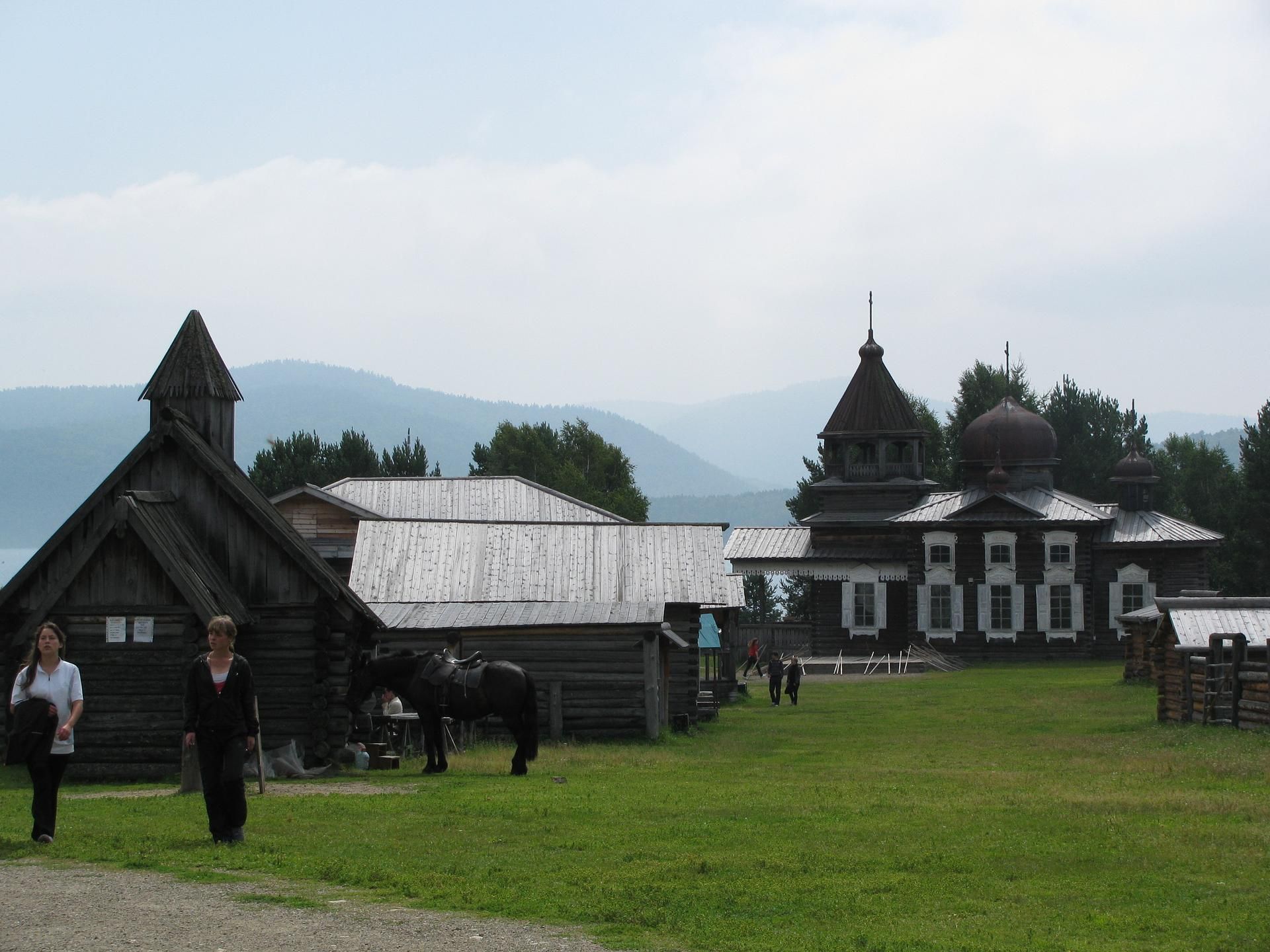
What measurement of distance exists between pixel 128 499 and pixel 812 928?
1441 centimetres

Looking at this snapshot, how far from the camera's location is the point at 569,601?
32656 millimetres

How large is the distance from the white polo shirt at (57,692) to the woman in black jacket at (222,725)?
970 mm

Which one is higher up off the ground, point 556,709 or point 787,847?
point 556,709

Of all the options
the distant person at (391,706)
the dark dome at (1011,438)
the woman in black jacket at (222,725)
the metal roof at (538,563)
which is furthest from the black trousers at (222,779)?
the dark dome at (1011,438)

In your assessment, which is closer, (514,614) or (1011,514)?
(514,614)

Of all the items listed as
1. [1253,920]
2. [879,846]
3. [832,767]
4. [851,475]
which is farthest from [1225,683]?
[851,475]

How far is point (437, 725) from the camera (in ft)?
75.4

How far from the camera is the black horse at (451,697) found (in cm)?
2227

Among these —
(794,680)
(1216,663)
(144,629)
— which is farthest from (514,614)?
(794,680)

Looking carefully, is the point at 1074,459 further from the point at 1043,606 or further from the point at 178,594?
the point at 178,594

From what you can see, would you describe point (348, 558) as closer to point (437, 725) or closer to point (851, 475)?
point (437, 725)

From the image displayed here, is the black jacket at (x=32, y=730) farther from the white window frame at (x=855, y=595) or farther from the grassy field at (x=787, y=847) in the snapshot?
the white window frame at (x=855, y=595)

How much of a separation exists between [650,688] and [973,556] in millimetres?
36451

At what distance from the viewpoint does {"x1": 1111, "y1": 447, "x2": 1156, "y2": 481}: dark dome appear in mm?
66312
